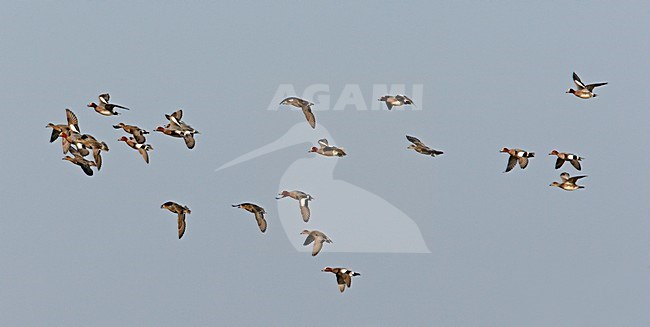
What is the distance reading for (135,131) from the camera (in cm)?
1938

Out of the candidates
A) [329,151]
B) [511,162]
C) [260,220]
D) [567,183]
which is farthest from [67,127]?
[567,183]

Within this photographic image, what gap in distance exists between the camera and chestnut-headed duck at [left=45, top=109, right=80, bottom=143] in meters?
19.0

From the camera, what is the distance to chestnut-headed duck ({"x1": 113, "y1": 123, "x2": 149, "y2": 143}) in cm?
1889

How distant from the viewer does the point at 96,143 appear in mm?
19203

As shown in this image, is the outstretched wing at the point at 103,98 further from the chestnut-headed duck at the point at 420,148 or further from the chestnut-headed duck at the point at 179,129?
the chestnut-headed duck at the point at 420,148

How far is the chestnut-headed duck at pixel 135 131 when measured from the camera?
1889 centimetres

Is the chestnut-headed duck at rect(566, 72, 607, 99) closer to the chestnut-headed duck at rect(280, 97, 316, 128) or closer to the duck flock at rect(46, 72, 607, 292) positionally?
the duck flock at rect(46, 72, 607, 292)

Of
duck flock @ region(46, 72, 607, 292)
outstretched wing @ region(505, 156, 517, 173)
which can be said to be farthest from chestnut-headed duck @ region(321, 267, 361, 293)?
outstretched wing @ region(505, 156, 517, 173)

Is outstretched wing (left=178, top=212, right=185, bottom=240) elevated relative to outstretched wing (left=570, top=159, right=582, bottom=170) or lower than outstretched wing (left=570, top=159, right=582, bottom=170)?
lower

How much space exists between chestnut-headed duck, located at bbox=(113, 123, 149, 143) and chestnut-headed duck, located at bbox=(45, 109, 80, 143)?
0.74m

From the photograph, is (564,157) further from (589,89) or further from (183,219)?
(183,219)

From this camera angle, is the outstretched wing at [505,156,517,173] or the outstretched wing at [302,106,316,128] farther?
the outstretched wing at [505,156,517,173]

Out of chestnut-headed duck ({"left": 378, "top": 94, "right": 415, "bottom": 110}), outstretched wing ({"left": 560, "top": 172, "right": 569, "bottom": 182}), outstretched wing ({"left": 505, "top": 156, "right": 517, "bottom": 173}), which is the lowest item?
outstretched wing ({"left": 505, "top": 156, "right": 517, "bottom": 173})

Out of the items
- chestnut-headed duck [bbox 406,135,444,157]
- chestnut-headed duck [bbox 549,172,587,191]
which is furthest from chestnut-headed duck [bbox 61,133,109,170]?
chestnut-headed duck [bbox 549,172,587,191]
